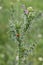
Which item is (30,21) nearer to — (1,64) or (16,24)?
(16,24)

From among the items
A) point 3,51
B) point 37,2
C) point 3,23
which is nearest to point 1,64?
point 3,51

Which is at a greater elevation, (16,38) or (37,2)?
(37,2)

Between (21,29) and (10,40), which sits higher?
(10,40)

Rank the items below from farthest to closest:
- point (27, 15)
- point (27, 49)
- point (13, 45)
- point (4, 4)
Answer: point (4, 4) → point (13, 45) → point (27, 49) → point (27, 15)

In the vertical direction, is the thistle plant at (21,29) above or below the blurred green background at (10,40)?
below

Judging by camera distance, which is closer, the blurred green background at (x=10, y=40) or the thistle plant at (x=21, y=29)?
the thistle plant at (x=21, y=29)

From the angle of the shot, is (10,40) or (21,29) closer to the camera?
(21,29)

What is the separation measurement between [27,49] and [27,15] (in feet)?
0.86

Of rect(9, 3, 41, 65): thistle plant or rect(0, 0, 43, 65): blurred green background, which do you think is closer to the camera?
rect(9, 3, 41, 65): thistle plant

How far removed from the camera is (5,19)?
3.63 metres

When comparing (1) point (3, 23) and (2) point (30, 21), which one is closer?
(2) point (30, 21)

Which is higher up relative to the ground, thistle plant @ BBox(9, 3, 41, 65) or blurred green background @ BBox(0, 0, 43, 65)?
blurred green background @ BBox(0, 0, 43, 65)

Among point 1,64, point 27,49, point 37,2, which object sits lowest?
point 27,49

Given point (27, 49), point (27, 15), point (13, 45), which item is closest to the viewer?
point (27, 15)
